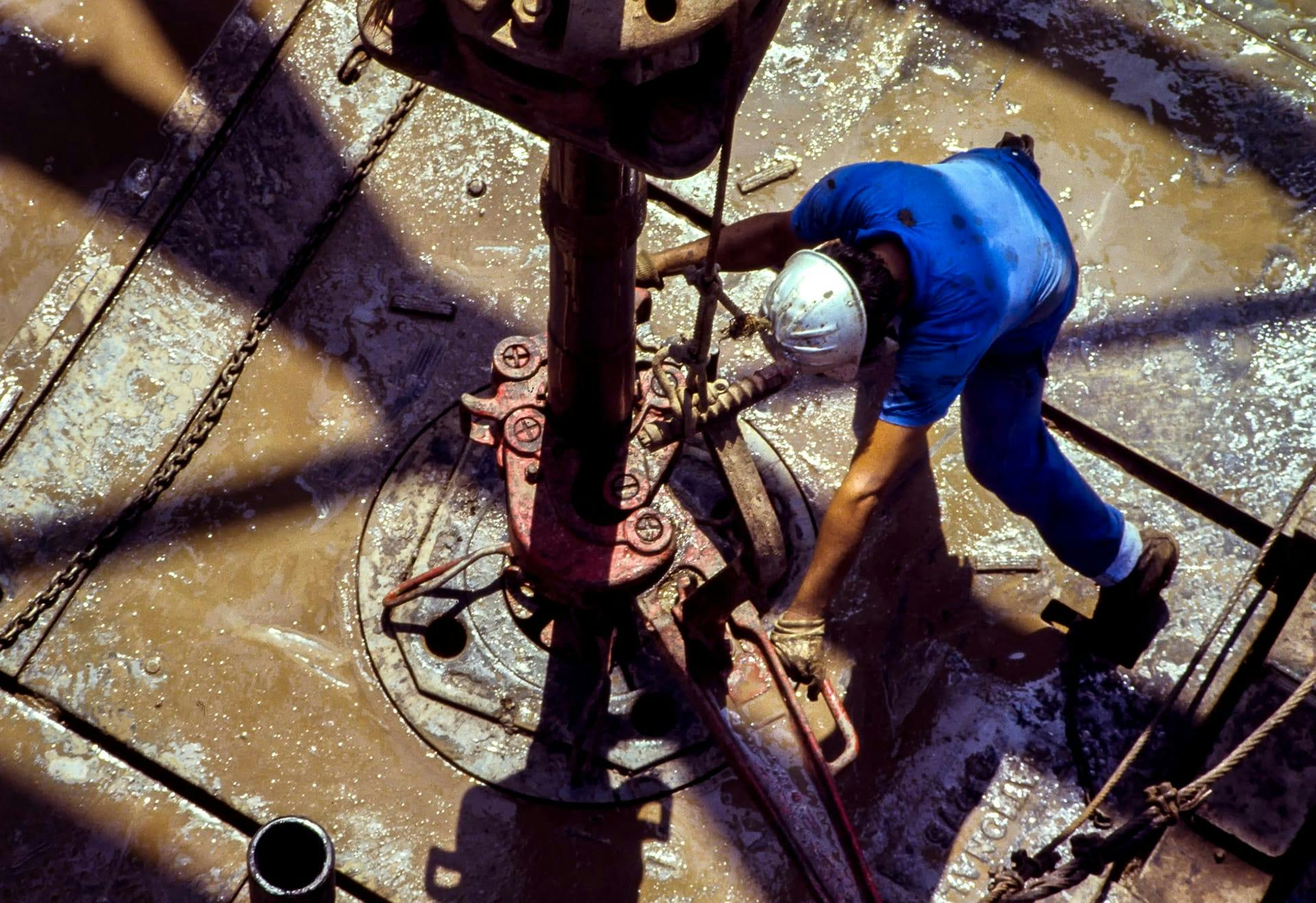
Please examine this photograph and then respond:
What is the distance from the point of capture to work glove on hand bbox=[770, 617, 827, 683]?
148 inches

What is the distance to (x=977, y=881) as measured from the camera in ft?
12.8

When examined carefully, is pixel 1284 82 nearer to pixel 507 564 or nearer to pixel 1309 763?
pixel 1309 763

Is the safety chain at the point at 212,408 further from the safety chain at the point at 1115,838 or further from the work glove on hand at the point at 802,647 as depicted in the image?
the safety chain at the point at 1115,838

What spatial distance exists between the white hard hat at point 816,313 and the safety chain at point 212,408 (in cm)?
177

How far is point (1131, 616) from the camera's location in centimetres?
419

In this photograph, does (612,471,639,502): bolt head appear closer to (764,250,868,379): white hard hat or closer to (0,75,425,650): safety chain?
(764,250,868,379): white hard hat

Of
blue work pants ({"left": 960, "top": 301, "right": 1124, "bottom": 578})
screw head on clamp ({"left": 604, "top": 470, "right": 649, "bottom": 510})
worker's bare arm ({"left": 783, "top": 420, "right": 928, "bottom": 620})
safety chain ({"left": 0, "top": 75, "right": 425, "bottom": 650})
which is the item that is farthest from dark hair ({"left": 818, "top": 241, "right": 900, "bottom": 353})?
safety chain ({"left": 0, "top": 75, "right": 425, "bottom": 650})

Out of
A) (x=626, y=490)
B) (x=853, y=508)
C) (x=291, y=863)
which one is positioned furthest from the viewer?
(x=853, y=508)

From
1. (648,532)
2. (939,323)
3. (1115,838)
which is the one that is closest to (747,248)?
(939,323)

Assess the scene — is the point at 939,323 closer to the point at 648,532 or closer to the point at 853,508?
the point at 853,508

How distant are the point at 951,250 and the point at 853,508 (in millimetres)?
771

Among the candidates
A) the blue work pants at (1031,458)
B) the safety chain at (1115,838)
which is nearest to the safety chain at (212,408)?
the blue work pants at (1031,458)

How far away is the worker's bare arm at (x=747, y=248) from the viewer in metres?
4.03

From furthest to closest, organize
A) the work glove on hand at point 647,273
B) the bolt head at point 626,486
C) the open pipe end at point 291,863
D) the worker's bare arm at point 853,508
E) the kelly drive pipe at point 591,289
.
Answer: the work glove on hand at point 647,273
the worker's bare arm at point 853,508
the bolt head at point 626,486
the open pipe end at point 291,863
the kelly drive pipe at point 591,289
